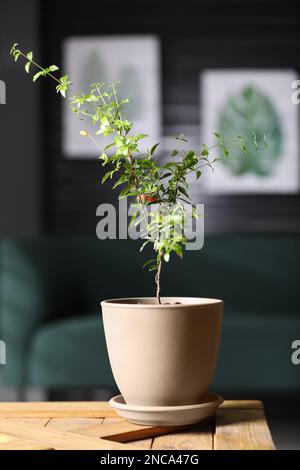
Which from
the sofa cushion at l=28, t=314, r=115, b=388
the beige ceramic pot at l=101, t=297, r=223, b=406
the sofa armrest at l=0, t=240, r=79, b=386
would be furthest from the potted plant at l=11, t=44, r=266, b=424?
the sofa armrest at l=0, t=240, r=79, b=386

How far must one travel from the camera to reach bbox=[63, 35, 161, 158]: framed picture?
4.30 meters

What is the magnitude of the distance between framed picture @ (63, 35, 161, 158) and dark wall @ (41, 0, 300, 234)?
51 mm

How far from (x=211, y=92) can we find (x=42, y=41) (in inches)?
40.1

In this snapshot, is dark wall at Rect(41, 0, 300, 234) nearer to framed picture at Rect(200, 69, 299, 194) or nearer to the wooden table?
framed picture at Rect(200, 69, 299, 194)

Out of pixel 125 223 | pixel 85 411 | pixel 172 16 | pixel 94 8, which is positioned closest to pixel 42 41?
pixel 94 8

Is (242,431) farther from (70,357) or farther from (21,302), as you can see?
(21,302)

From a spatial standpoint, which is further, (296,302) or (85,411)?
(296,302)

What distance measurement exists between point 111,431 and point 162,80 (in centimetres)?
349

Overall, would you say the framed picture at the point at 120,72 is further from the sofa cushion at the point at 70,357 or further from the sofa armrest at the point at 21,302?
the sofa cushion at the point at 70,357

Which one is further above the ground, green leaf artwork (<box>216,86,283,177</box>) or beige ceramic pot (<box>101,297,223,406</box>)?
green leaf artwork (<box>216,86,283,177</box>)

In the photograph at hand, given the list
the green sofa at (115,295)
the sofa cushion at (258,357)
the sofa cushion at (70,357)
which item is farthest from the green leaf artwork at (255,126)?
the sofa cushion at (70,357)

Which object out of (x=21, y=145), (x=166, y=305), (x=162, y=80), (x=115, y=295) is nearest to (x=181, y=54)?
(x=162, y=80)

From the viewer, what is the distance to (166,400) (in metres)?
1.06

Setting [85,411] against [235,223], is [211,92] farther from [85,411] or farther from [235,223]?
[85,411]
